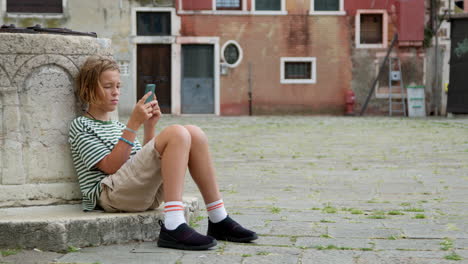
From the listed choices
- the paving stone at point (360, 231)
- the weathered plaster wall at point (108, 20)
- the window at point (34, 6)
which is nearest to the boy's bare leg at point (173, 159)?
the paving stone at point (360, 231)

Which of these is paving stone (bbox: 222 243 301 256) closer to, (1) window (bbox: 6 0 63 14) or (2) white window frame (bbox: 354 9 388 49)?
(1) window (bbox: 6 0 63 14)

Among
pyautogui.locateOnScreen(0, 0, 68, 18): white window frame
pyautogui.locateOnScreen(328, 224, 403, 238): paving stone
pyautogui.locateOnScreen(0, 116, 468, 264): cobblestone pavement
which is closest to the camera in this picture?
pyautogui.locateOnScreen(0, 116, 468, 264): cobblestone pavement

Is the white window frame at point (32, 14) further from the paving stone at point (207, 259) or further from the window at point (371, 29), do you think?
the paving stone at point (207, 259)

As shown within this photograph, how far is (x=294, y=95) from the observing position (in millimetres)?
24516

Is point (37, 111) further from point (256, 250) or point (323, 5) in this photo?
point (323, 5)

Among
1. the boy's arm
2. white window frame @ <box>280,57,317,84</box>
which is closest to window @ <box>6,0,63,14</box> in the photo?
white window frame @ <box>280,57,317,84</box>

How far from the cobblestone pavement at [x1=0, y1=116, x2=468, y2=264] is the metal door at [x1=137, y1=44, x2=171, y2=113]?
1201cm

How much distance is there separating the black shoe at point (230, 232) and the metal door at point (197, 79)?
19937 millimetres

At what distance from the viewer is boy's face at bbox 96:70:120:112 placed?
4211 mm

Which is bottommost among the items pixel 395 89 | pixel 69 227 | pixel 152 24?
pixel 395 89

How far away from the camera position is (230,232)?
163 inches

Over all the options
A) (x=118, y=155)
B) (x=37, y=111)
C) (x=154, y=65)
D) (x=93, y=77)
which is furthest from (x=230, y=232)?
(x=154, y=65)

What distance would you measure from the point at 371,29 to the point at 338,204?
19686 millimetres

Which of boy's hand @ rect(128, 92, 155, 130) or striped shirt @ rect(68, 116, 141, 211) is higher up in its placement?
boy's hand @ rect(128, 92, 155, 130)
